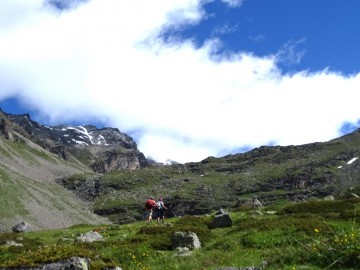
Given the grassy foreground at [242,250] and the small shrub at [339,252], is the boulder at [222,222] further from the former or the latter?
the small shrub at [339,252]

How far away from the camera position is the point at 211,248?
23234 mm

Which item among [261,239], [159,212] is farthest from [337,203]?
[261,239]

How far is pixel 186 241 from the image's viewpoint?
80.7ft

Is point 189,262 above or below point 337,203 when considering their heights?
below

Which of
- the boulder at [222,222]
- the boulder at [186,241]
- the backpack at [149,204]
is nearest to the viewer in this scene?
the boulder at [186,241]

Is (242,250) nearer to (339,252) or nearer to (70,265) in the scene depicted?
(70,265)

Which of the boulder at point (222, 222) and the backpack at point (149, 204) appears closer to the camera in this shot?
the boulder at point (222, 222)

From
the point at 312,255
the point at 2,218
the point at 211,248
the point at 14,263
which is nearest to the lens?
the point at 312,255

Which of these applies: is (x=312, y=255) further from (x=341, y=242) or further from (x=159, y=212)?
(x=159, y=212)

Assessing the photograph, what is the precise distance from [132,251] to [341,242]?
13031 millimetres

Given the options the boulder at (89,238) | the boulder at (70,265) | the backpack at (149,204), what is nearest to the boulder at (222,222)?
the boulder at (89,238)

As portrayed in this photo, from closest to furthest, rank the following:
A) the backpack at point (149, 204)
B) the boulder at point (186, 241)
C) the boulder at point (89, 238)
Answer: the boulder at point (186, 241) < the boulder at point (89, 238) < the backpack at point (149, 204)

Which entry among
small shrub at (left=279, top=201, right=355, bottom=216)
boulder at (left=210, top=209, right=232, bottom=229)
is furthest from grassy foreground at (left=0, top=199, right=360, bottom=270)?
small shrub at (left=279, top=201, right=355, bottom=216)

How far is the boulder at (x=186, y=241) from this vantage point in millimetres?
24281
